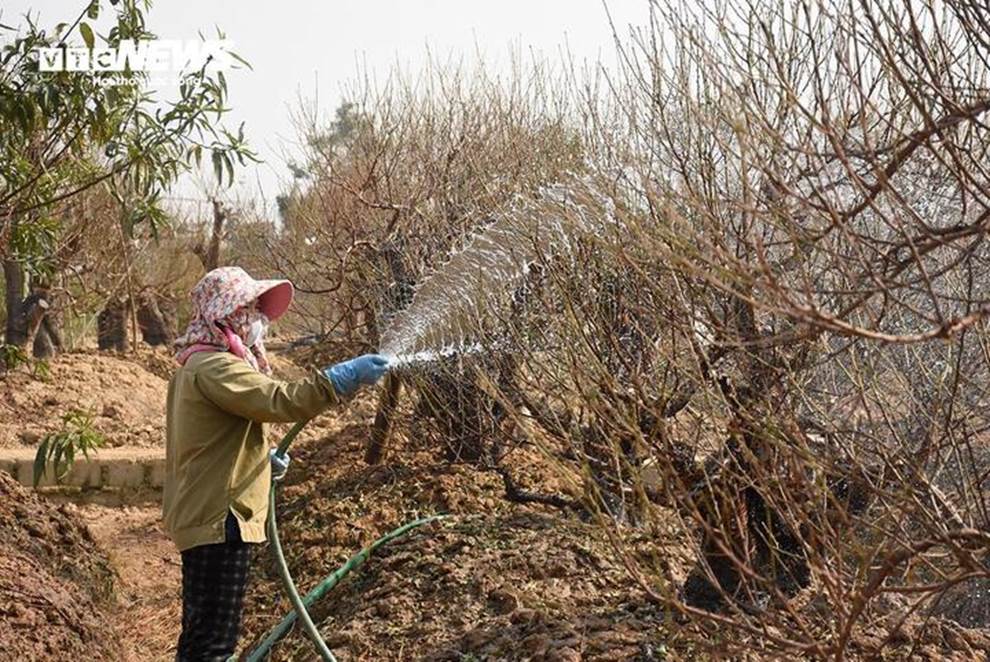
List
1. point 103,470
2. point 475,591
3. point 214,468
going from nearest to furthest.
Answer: point 214,468, point 475,591, point 103,470

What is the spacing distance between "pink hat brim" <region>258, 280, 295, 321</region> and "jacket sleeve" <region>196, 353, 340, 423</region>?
373mm

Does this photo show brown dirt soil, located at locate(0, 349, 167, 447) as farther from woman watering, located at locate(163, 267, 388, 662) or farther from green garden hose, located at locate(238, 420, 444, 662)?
woman watering, located at locate(163, 267, 388, 662)

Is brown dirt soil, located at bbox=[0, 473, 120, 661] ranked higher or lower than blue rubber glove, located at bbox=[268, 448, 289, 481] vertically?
lower

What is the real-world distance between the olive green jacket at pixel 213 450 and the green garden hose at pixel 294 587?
0.78 feet

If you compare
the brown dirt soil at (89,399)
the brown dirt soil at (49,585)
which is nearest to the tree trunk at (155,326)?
the brown dirt soil at (89,399)

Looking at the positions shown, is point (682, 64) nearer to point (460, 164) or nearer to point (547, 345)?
point (547, 345)

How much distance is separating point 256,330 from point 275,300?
0.18m

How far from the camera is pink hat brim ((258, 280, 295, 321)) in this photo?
425 centimetres

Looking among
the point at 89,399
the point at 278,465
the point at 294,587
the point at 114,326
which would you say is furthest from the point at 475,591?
the point at 114,326

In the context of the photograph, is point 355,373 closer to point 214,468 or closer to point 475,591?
point 214,468

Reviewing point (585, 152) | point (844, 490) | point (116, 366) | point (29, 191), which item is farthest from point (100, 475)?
point (844, 490)

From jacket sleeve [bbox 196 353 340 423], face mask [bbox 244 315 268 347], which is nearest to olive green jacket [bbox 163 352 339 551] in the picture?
jacket sleeve [bbox 196 353 340 423]

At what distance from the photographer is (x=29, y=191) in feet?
17.5

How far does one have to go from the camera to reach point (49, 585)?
207 inches
